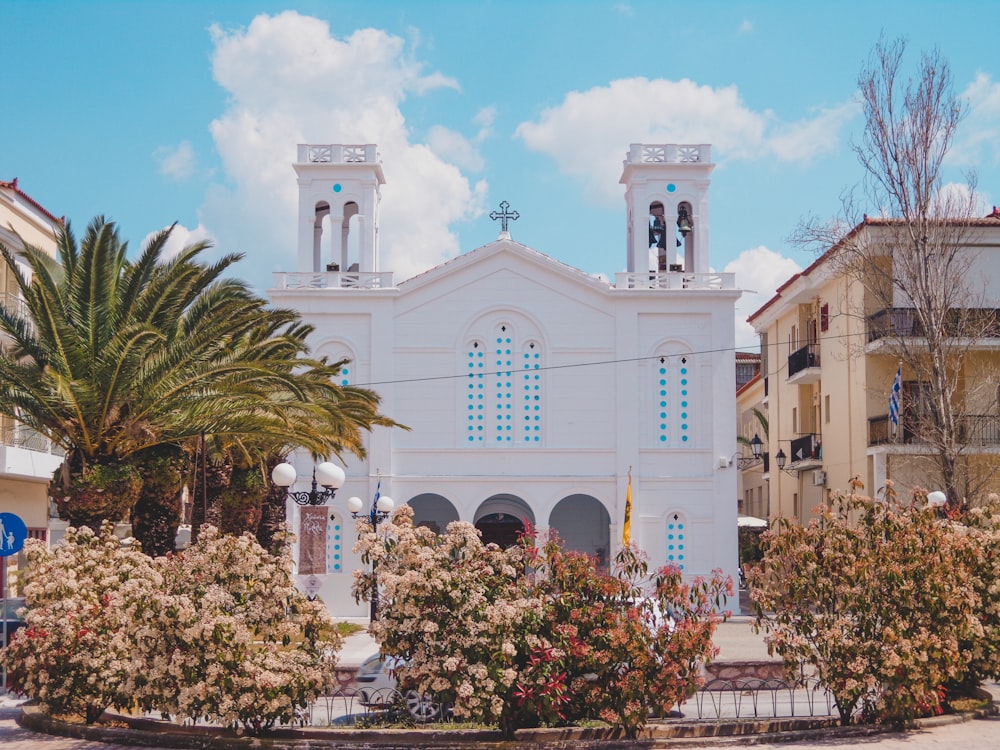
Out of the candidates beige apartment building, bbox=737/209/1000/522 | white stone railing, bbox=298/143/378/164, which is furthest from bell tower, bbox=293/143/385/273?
beige apartment building, bbox=737/209/1000/522

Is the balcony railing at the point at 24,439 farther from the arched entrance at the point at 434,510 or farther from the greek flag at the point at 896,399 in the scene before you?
the greek flag at the point at 896,399

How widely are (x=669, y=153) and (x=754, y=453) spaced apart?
13.5 meters

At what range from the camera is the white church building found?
116 ft

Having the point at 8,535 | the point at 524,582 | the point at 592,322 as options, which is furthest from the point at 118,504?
the point at 592,322

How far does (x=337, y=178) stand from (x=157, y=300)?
64.4 ft

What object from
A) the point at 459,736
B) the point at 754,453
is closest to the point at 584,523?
the point at 754,453

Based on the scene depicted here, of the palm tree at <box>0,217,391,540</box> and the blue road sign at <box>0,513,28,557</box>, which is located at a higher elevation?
the palm tree at <box>0,217,391,540</box>

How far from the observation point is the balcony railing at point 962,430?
30.7 metres

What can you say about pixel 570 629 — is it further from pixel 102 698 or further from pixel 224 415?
pixel 224 415

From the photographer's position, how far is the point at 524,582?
12414 mm

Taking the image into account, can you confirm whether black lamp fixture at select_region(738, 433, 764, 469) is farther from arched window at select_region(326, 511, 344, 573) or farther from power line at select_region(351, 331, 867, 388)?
arched window at select_region(326, 511, 344, 573)

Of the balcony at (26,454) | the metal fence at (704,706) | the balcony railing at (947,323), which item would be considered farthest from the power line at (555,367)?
the metal fence at (704,706)

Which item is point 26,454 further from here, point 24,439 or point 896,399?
point 896,399

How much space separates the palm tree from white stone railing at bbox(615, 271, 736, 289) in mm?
19023
